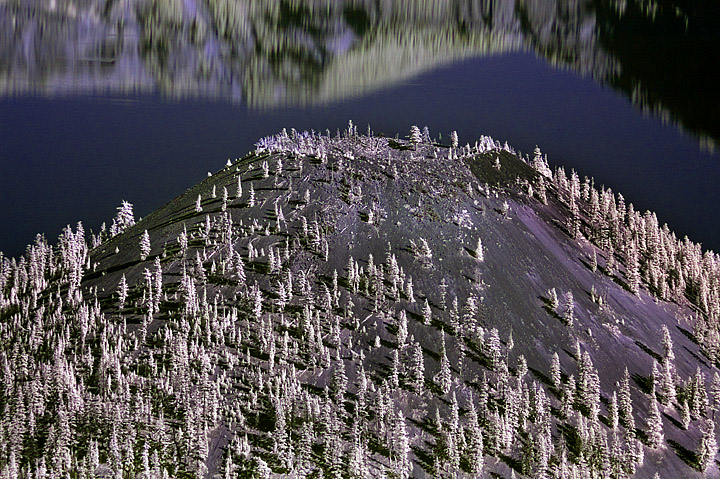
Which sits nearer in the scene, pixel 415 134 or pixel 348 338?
pixel 348 338

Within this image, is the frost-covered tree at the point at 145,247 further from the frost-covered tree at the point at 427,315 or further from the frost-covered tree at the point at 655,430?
the frost-covered tree at the point at 655,430

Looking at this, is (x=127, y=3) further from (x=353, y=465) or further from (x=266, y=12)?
(x=353, y=465)

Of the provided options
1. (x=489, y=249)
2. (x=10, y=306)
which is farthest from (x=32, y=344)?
(x=489, y=249)

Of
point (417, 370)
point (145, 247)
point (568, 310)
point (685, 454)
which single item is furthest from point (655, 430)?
point (145, 247)

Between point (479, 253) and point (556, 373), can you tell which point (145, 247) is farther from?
point (556, 373)

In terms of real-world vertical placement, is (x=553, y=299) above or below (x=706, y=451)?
above

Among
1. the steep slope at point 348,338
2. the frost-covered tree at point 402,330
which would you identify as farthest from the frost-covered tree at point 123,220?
the frost-covered tree at point 402,330
